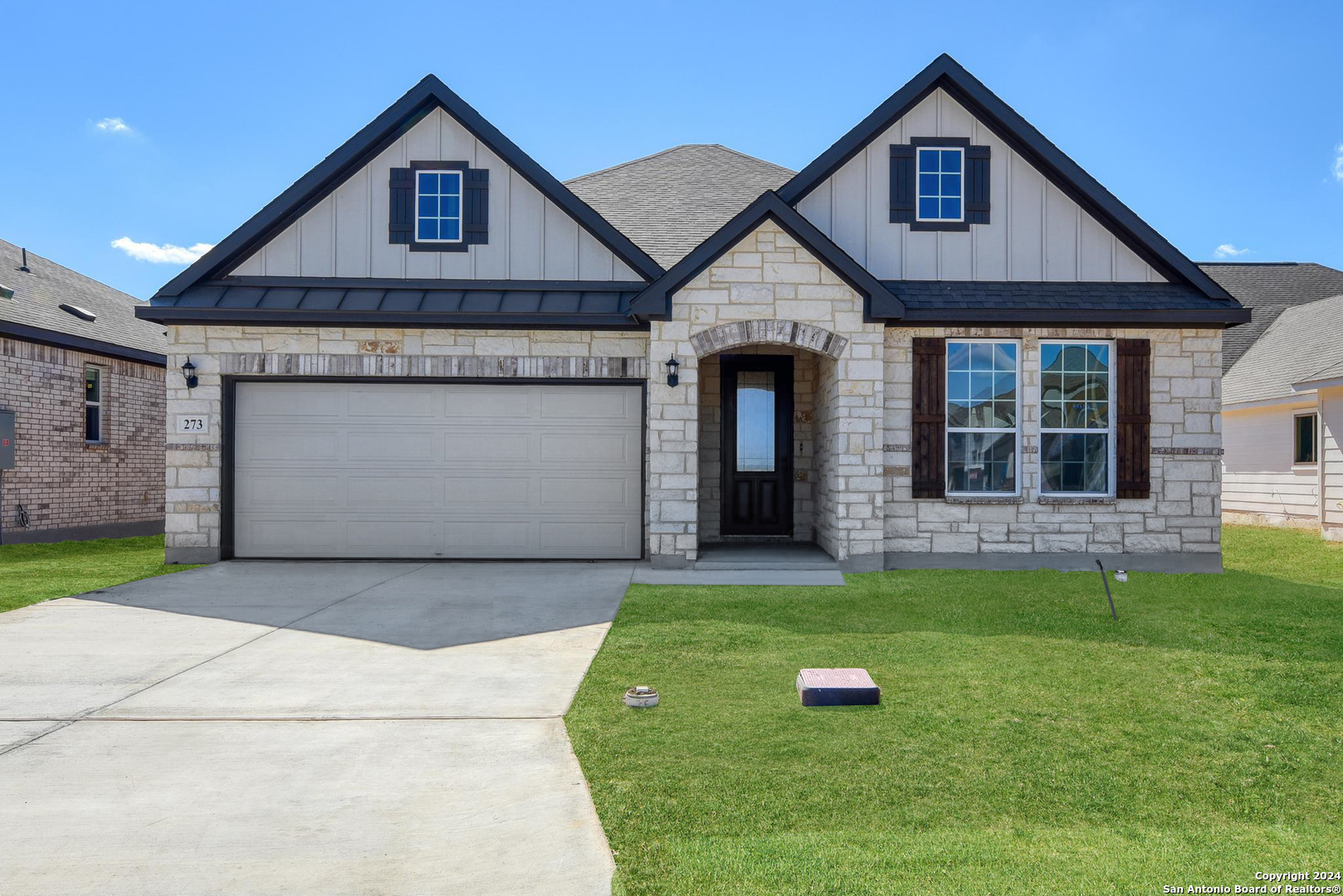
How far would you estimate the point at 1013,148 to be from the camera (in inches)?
437

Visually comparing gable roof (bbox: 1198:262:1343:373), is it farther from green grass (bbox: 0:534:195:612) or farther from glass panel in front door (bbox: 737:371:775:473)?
green grass (bbox: 0:534:195:612)

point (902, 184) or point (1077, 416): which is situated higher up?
point (902, 184)

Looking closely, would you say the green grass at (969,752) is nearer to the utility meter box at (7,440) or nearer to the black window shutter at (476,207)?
the black window shutter at (476,207)

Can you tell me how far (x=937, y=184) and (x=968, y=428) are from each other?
3344 millimetres

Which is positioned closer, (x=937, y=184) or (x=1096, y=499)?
(x=1096, y=499)

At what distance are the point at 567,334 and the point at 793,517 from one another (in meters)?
4.56

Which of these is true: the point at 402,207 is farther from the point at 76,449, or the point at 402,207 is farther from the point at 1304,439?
the point at 1304,439

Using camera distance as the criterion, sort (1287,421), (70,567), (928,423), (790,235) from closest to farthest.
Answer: (790,235) < (928,423) < (70,567) < (1287,421)

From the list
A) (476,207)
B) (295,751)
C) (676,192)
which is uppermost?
(676,192)

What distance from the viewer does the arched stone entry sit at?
10211mm

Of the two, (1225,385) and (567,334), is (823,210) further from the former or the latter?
(1225,385)

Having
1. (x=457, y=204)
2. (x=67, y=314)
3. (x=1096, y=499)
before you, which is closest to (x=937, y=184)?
(x=1096, y=499)

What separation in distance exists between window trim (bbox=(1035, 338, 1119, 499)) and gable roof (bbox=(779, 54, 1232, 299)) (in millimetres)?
1421

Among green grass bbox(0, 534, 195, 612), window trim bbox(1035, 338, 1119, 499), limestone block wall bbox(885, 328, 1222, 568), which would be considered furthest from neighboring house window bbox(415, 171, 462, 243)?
window trim bbox(1035, 338, 1119, 499)
